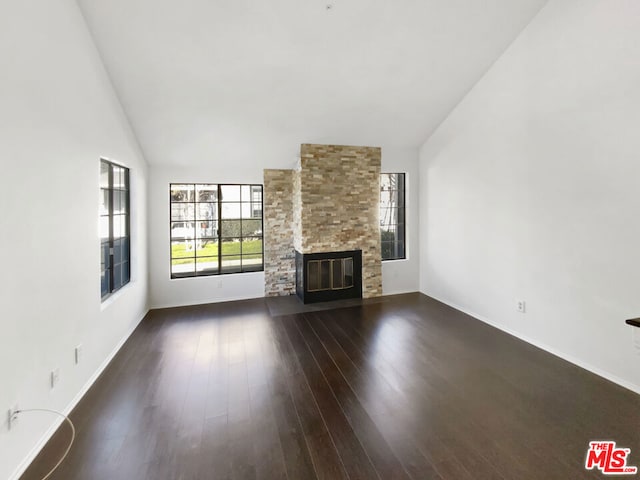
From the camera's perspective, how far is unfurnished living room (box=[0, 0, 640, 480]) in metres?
1.95

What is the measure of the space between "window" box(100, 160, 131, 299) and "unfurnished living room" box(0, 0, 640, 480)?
4 cm

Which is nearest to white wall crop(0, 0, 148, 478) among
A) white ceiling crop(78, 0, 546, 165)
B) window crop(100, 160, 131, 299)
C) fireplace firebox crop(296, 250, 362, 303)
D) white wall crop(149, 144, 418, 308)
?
window crop(100, 160, 131, 299)

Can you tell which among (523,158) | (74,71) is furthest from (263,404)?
(523,158)

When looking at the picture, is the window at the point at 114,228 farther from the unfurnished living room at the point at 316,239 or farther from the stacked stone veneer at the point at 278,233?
the stacked stone veneer at the point at 278,233

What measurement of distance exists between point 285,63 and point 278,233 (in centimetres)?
293

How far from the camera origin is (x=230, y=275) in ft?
17.9

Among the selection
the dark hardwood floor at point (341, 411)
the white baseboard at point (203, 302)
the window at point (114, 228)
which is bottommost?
the dark hardwood floor at point (341, 411)

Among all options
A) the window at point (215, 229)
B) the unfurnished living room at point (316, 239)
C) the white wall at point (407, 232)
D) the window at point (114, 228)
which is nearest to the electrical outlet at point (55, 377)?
the unfurnished living room at point (316, 239)

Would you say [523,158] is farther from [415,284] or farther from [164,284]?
[164,284]

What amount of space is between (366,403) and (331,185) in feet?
11.8

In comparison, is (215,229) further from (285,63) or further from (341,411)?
(341,411)

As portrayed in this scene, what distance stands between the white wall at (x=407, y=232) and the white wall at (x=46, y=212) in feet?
14.1

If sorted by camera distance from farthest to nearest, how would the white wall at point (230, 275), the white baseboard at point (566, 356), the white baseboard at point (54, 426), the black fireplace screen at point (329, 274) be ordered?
the black fireplace screen at point (329, 274), the white wall at point (230, 275), the white baseboard at point (566, 356), the white baseboard at point (54, 426)

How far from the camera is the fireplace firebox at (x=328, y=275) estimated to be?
5.27 meters
